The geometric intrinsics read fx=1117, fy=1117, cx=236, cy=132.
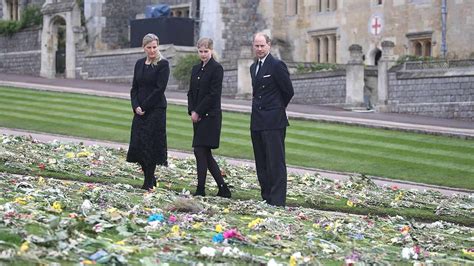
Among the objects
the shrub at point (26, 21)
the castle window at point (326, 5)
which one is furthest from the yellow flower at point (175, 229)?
the shrub at point (26, 21)

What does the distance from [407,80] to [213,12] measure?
15772mm

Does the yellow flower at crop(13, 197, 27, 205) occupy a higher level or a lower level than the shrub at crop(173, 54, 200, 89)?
lower

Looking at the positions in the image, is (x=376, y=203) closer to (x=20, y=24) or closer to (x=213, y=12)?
(x=213, y=12)

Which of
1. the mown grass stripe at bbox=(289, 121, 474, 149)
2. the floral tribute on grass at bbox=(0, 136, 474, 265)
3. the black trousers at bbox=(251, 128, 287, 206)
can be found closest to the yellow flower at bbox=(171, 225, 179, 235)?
the floral tribute on grass at bbox=(0, 136, 474, 265)

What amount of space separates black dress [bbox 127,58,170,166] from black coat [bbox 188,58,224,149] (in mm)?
458

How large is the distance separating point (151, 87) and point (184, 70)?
2867cm

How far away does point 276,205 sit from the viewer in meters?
14.1

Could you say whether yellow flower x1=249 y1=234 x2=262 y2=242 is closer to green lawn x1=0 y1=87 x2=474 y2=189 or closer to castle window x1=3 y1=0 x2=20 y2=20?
green lawn x1=0 y1=87 x2=474 y2=189

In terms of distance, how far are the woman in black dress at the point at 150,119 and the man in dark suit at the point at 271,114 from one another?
1296mm

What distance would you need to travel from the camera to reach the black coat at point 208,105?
14.9m

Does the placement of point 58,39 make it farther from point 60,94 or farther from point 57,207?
point 57,207

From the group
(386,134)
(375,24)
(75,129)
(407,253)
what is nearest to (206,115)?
→ (407,253)

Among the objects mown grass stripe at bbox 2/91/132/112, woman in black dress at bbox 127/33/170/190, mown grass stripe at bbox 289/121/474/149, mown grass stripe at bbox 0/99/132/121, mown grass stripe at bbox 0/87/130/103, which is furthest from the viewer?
mown grass stripe at bbox 0/87/130/103

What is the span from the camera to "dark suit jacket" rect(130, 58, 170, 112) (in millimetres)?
14855
